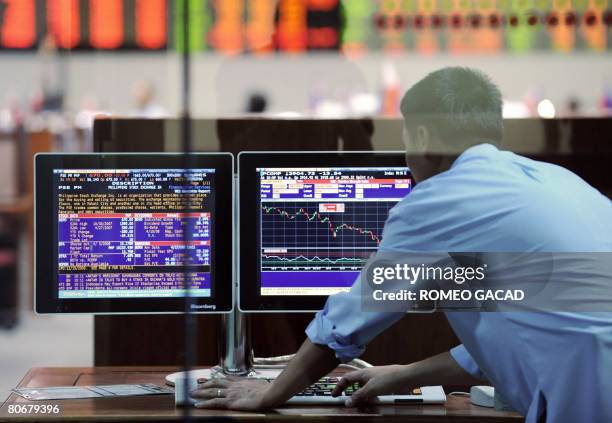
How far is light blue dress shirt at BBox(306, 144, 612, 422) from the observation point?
1.60 meters

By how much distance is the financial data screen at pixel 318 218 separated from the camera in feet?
6.43

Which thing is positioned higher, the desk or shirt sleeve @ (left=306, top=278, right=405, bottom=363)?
shirt sleeve @ (left=306, top=278, right=405, bottom=363)

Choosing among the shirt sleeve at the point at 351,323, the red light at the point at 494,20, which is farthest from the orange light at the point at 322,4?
the shirt sleeve at the point at 351,323

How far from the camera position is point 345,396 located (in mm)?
1826

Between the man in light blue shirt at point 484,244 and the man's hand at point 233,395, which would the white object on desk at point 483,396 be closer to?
the man in light blue shirt at point 484,244

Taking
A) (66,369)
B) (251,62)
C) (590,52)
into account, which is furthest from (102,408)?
(590,52)

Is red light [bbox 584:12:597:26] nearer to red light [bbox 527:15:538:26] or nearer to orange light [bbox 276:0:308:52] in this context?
red light [bbox 527:15:538:26]

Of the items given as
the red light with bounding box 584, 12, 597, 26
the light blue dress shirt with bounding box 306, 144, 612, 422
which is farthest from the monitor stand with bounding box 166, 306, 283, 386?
the red light with bounding box 584, 12, 597, 26

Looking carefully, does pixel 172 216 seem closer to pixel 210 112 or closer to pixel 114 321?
pixel 210 112

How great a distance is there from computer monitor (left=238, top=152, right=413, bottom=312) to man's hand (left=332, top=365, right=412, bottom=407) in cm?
18

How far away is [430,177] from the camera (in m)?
1.75

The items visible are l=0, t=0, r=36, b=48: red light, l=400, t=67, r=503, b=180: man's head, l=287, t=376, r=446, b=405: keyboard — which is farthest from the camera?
l=0, t=0, r=36, b=48: red light

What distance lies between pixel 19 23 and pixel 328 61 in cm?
105

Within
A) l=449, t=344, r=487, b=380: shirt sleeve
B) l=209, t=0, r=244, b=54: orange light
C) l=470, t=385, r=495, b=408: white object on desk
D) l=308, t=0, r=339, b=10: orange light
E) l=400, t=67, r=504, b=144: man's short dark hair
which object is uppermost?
l=308, t=0, r=339, b=10: orange light
